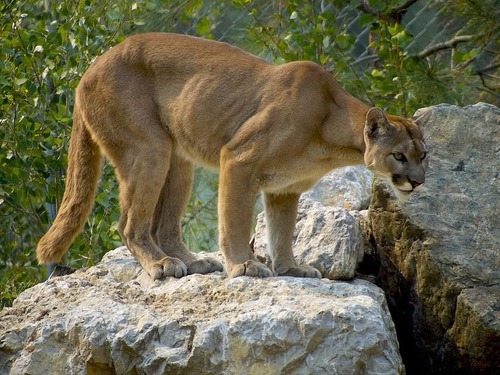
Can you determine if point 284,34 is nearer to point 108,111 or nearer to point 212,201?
point 212,201

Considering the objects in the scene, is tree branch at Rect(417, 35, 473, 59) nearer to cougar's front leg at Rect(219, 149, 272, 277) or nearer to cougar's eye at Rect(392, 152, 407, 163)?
cougar's eye at Rect(392, 152, 407, 163)

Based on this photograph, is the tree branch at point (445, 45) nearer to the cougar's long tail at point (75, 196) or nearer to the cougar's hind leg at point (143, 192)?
the cougar's hind leg at point (143, 192)

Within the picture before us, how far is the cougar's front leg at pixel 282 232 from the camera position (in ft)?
18.1

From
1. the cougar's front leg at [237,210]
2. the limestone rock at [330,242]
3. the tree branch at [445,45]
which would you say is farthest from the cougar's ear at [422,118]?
the tree branch at [445,45]

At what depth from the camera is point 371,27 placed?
730 centimetres

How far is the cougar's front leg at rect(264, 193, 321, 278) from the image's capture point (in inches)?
217

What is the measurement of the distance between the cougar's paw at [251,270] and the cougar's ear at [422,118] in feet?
3.55

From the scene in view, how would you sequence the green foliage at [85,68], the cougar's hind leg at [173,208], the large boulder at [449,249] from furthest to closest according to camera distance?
the green foliage at [85,68] < the cougar's hind leg at [173,208] < the large boulder at [449,249]

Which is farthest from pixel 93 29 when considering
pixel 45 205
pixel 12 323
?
pixel 12 323

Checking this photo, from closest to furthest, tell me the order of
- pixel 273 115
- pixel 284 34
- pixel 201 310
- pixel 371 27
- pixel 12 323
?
pixel 201 310
pixel 12 323
pixel 273 115
pixel 371 27
pixel 284 34

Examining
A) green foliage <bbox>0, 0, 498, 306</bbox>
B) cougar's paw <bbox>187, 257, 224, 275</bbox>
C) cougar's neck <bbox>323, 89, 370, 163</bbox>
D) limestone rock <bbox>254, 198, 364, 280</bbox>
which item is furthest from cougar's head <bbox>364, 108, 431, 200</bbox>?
green foliage <bbox>0, 0, 498, 306</bbox>

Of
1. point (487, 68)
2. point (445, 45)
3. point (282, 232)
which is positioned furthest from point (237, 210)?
point (487, 68)

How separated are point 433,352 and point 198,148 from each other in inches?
67.3

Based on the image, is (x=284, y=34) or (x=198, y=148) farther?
(x=284, y=34)
